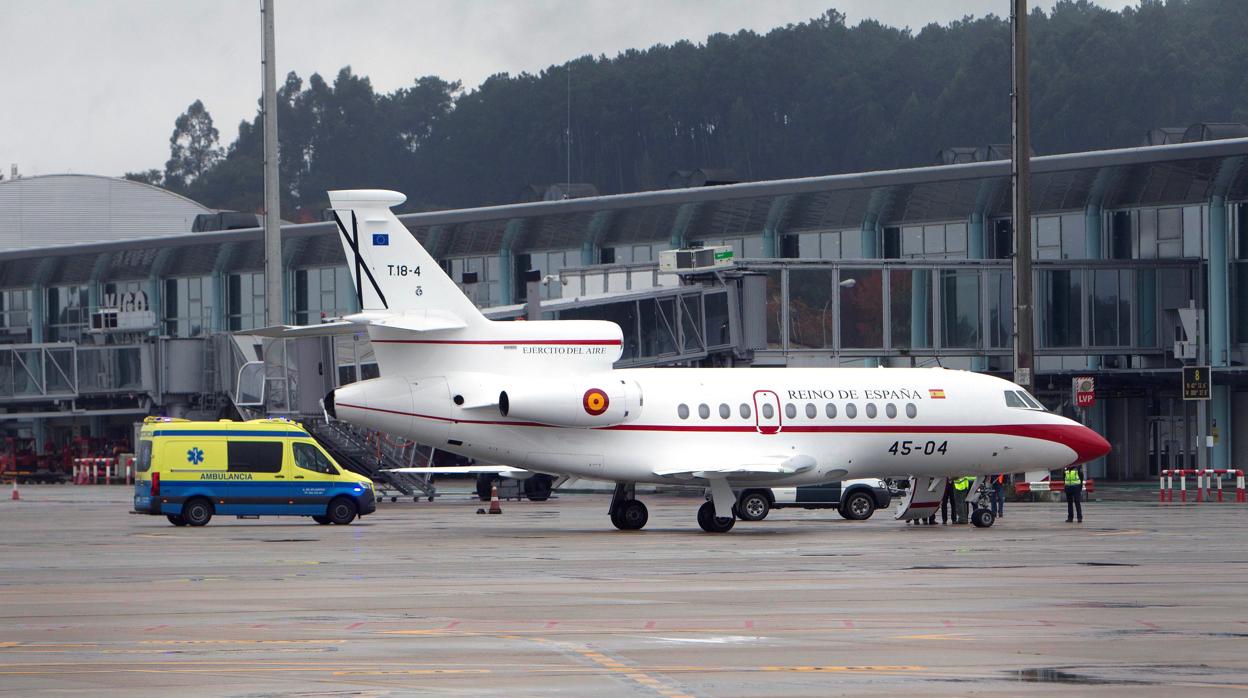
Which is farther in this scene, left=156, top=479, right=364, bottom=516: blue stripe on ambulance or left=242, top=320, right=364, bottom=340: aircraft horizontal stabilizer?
left=156, top=479, right=364, bottom=516: blue stripe on ambulance

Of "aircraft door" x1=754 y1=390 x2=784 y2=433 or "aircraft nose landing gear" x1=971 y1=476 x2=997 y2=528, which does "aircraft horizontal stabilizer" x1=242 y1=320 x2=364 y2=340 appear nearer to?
"aircraft door" x1=754 y1=390 x2=784 y2=433

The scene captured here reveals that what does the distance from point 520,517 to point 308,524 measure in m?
5.32

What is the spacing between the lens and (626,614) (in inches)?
691

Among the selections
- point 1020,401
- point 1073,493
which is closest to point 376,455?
point 1020,401

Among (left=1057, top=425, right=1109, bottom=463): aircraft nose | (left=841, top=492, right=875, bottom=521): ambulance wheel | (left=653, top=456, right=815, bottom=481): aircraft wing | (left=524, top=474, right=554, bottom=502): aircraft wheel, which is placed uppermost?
(left=1057, top=425, right=1109, bottom=463): aircraft nose

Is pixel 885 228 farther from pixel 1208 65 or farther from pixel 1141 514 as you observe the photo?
pixel 1208 65

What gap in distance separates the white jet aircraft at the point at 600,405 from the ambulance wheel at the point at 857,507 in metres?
4.25

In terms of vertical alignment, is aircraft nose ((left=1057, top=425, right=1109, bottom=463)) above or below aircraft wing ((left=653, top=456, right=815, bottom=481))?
above

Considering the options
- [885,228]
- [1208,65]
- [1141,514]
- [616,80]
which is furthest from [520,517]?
[616,80]

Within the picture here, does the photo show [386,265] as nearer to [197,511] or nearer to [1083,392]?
[197,511]

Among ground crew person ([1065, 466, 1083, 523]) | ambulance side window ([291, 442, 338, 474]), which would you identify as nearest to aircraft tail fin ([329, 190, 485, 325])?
ambulance side window ([291, 442, 338, 474])

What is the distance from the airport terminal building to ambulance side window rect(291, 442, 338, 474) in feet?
43.0

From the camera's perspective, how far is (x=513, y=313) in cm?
5700

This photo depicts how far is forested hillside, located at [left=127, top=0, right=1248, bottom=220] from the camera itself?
419ft
